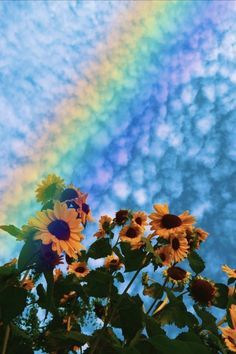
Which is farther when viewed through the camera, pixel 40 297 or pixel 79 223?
pixel 40 297

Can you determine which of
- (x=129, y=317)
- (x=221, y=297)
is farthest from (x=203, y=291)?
(x=129, y=317)

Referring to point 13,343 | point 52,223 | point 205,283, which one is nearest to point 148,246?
point 52,223

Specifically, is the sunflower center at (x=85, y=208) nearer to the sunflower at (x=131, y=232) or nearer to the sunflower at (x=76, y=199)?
the sunflower at (x=76, y=199)

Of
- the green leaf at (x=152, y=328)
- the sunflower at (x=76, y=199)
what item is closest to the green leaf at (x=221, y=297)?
the green leaf at (x=152, y=328)

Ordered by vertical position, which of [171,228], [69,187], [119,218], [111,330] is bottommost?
[111,330]

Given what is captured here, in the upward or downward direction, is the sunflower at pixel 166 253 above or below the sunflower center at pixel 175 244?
below

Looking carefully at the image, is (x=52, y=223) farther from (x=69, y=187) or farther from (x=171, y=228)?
(x=171, y=228)

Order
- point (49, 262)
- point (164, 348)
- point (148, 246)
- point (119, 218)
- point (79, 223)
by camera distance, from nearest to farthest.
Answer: point (164, 348)
point (49, 262)
point (79, 223)
point (148, 246)
point (119, 218)

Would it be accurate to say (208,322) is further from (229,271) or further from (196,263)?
(229,271)
